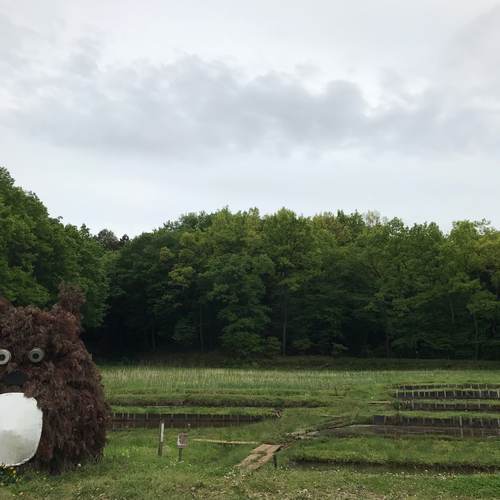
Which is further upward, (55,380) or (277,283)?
(277,283)

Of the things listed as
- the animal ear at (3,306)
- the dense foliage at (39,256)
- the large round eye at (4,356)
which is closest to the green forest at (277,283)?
the dense foliage at (39,256)

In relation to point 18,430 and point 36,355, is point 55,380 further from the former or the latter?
point 18,430

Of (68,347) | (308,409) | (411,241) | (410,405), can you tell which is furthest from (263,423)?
(411,241)

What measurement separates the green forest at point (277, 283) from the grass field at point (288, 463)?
2053 centimetres

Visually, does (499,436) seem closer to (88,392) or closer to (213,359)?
(88,392)

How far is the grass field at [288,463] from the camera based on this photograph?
27.6ft

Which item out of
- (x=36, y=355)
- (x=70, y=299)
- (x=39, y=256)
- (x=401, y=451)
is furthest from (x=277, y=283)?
(x=36, y=355)

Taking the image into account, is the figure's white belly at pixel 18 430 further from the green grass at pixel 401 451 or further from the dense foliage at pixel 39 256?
the dense foliage at pixel 39 256

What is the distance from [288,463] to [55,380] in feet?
16.5

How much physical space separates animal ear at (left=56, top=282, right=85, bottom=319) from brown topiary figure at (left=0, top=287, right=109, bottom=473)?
0.80 ft

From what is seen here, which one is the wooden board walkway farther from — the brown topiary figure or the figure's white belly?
the figure's white belly

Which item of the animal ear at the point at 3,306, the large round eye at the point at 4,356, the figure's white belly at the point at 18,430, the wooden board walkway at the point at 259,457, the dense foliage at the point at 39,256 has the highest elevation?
the dense foliage at the point at 39,256

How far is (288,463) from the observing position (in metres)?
11.1

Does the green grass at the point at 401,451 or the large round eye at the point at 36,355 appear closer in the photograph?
the large round eye at the point at 36,355
